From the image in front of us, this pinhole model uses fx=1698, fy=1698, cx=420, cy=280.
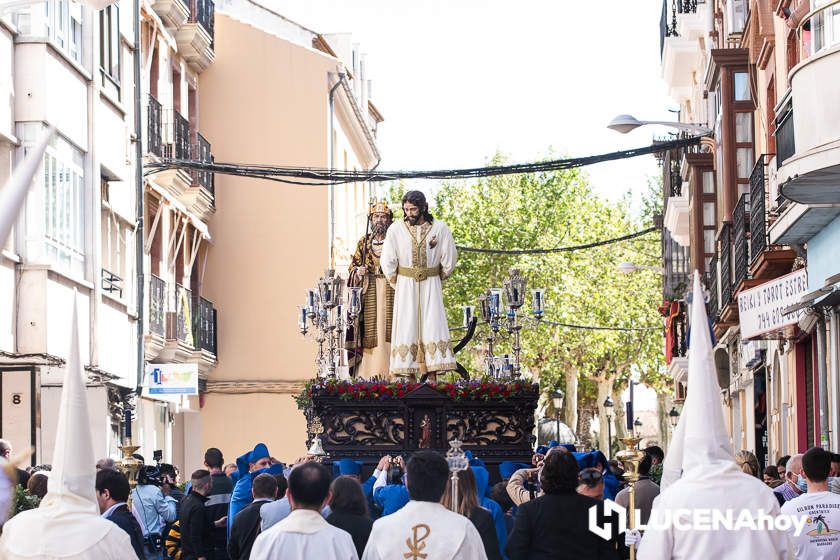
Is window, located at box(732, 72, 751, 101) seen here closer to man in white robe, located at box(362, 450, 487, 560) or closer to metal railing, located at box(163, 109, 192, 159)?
metal railing, located at box(163, 109, 192, 159)

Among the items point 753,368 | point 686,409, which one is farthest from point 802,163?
point 753,368

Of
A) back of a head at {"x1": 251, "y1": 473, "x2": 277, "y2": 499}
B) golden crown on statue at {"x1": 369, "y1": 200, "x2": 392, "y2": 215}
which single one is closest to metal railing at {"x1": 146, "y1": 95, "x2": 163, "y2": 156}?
golden crown on statue at {"x1": 369, "y1": 200, "x2": 392, "y2": 215}

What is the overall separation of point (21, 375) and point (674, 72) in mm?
23733

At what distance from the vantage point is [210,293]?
41594mm

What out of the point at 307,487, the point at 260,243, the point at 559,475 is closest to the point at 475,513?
the point at 559,475

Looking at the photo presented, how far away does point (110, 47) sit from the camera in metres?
29.0

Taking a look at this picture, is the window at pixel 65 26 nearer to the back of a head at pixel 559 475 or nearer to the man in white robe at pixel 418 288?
the man in white robe at pixel 418 288

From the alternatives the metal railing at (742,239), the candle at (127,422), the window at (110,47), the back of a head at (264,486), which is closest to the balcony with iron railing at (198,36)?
the window at (110,47)

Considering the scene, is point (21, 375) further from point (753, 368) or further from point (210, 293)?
point (210, 293)

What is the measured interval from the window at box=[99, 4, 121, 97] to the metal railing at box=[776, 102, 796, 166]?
497 inches

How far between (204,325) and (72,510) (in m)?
32.6

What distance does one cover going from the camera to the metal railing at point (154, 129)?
110 ft

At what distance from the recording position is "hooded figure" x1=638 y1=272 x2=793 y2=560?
725cm

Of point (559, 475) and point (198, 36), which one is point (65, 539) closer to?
point (559, 475)
